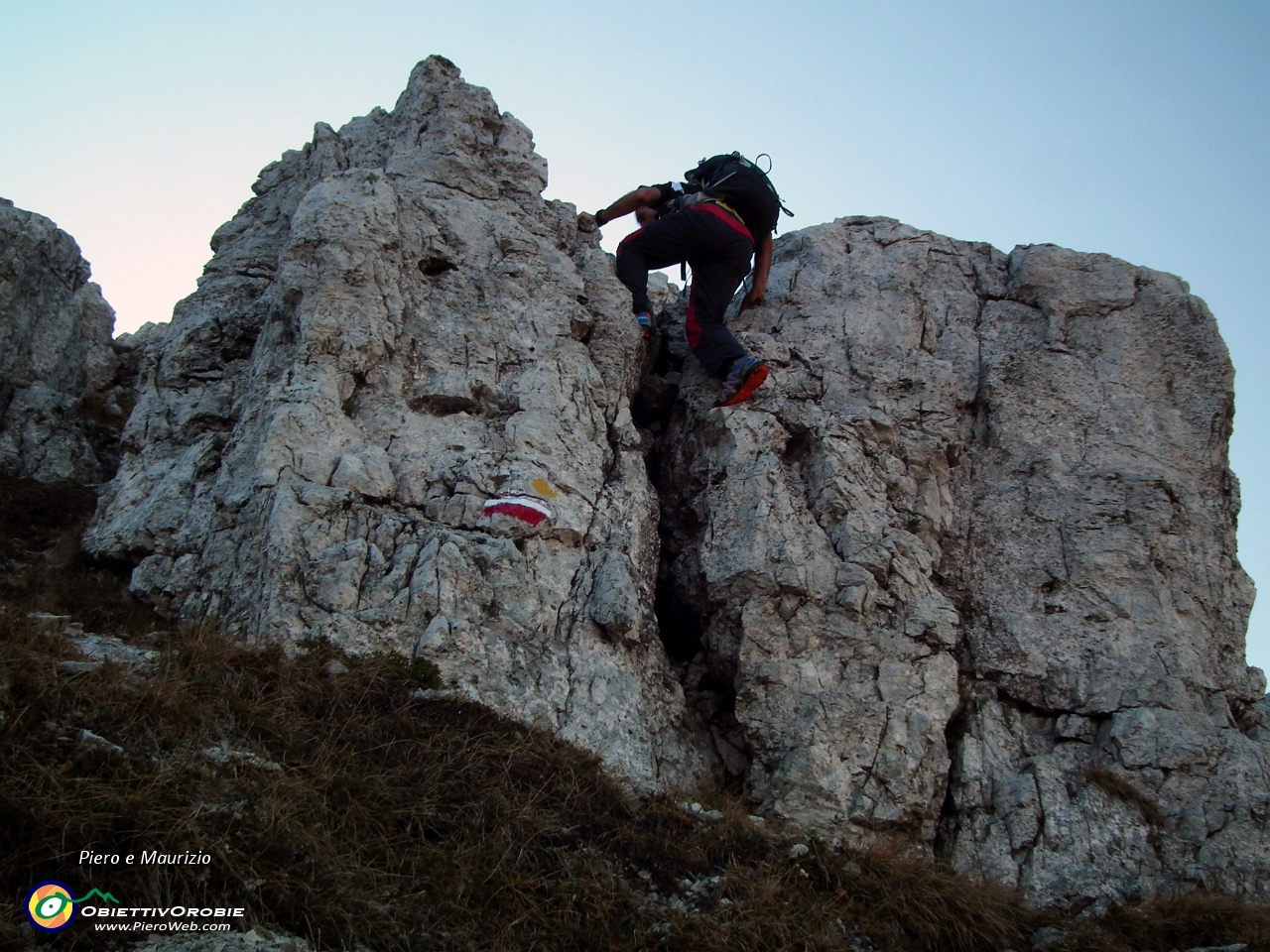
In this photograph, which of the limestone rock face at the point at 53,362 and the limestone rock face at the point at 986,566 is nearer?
the limestone rock face at the point at 986,566

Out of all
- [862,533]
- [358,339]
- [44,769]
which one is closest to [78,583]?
[358,339]

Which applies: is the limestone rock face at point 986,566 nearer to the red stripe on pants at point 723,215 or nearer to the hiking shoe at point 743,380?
the hiking shoe at point 743,380

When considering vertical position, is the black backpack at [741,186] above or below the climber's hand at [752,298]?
above

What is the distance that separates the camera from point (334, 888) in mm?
5883

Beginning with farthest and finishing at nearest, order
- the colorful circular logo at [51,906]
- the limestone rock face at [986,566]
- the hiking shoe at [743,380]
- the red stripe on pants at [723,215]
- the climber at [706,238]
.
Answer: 1. the red stripe on pants at [723,215]
2. the climber at [706,238]
3. the hiking shoe at [743,380]
4. the limestone rock face at [986,566]
5. the colorful circular logo at [51,906]

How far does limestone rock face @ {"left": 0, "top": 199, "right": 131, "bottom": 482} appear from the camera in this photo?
38.0 feet

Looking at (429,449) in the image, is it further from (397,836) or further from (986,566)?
(986,566)

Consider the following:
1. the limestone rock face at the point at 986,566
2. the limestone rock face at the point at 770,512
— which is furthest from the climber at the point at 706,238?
the limestone rock face at the point at 986,566

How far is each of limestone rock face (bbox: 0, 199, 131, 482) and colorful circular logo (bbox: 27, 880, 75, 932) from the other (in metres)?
7.08

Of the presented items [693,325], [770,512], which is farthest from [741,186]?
[770,512]

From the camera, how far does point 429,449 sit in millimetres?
9945

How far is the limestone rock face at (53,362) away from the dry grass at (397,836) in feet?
15.1

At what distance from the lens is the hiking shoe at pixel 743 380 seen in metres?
11.0

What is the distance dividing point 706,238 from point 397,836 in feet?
25.1
